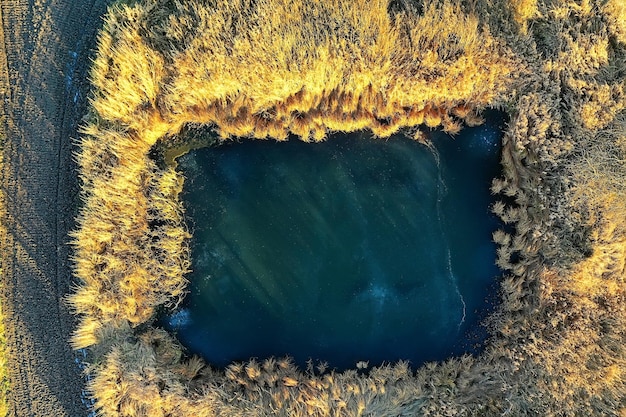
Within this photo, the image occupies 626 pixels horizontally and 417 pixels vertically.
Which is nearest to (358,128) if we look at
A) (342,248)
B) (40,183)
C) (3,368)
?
(342,248)

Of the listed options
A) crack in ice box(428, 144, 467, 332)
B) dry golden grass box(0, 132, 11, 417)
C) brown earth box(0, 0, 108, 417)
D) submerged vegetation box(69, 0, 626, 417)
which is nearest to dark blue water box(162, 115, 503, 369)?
crack in ice box(428, 144, 467, 332)

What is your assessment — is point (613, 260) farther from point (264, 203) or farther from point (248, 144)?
point (248, 144)

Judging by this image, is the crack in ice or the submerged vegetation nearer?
the submerged vegetation

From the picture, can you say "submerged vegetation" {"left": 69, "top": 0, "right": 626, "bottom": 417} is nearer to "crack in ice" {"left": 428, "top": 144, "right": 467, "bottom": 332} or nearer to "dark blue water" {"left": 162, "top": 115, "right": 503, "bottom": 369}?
"dark blue water" {"left": 162, "top": 115, "right": 503, "bottom": 369}

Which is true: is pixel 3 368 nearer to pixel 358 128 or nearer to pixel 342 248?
pixel 342 248

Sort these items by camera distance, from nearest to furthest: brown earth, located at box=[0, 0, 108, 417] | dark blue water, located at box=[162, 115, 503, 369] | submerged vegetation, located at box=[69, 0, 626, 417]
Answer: submerged vegetation, located at box=[69, 0, 626, 417] < brown earth, located at box=[0, 0, 108, 417] < dark blue water, located at box=[162, 115, 503, 369]

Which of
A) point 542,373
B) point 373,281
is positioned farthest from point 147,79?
point 542,373

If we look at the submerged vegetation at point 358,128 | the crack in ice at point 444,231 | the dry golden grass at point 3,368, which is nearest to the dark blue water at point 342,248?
the crack in ice at point 444,231
